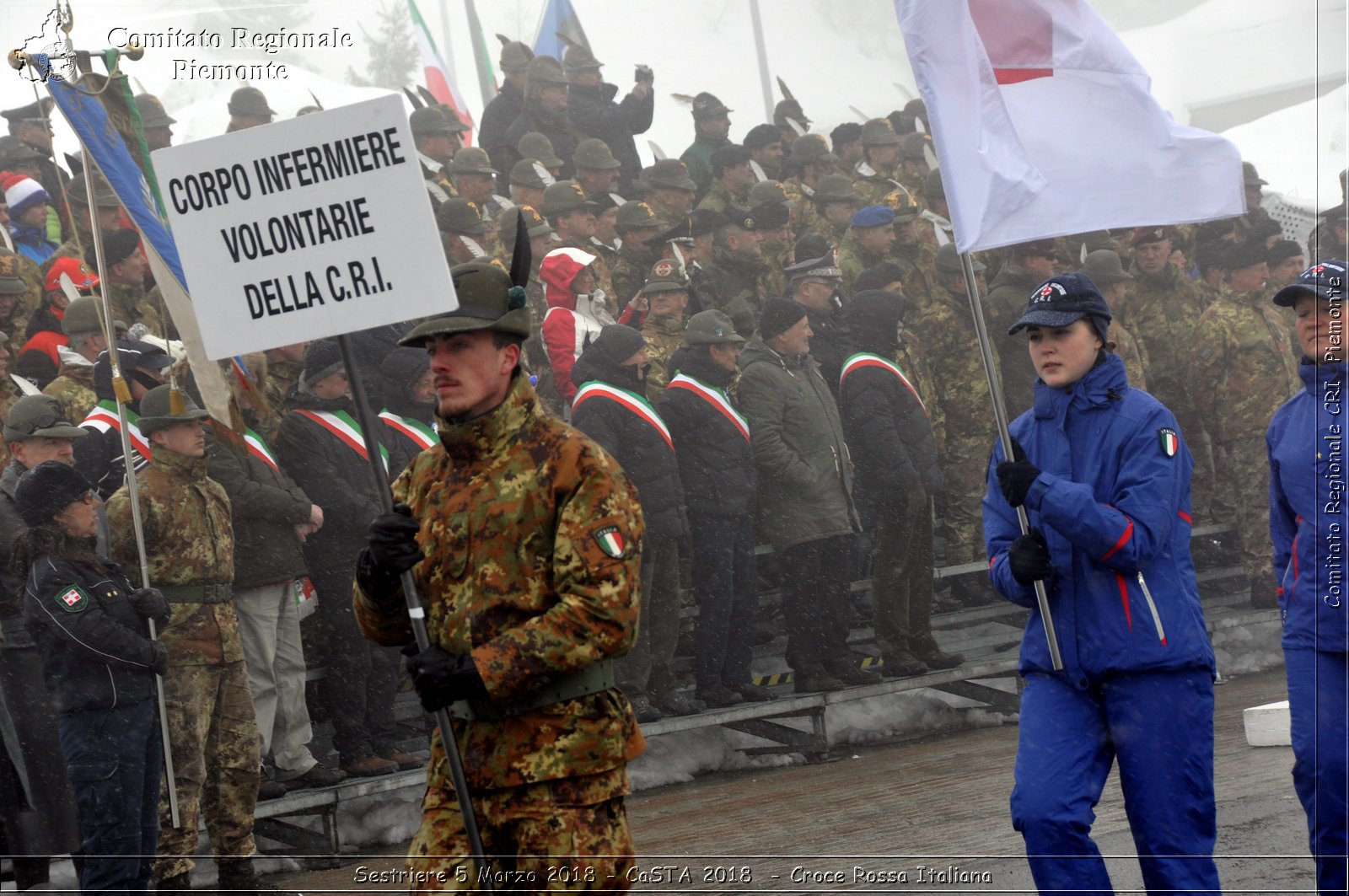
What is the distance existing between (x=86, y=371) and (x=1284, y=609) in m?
5.38

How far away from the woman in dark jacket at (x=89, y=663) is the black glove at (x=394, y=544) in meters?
3.07

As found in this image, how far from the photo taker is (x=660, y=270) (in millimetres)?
8914

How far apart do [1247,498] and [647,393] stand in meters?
4.63

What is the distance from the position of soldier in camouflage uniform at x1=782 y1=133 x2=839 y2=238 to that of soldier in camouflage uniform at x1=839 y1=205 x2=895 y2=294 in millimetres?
460

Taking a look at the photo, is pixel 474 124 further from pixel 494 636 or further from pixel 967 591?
pixel 494 636

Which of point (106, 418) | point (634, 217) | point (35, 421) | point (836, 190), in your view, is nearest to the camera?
point (35, 421)

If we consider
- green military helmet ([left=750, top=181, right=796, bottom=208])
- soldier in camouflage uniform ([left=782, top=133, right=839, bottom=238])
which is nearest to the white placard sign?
green military helmet ([left=750, top=181, right=796, bottom=208])

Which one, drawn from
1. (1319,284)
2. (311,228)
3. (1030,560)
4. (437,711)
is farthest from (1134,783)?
(311,228)

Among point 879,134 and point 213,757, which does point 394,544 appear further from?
point 879,134

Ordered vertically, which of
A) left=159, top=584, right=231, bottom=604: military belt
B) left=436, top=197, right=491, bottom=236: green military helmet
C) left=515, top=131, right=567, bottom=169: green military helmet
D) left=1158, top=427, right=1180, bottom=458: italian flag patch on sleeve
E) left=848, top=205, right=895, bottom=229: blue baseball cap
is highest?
left=515, top=131, right=567, bottom=169: green military helmet

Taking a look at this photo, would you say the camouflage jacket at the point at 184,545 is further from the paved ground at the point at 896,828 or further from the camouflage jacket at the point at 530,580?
the camouflage jacket at the point at 530,580

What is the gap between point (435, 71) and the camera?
1066 cm

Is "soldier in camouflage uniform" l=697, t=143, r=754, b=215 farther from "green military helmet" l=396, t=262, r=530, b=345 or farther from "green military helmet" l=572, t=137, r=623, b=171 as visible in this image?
"green military helmet" l=396, t=262, r=530, b=345

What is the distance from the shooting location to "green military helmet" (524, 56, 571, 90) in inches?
405
